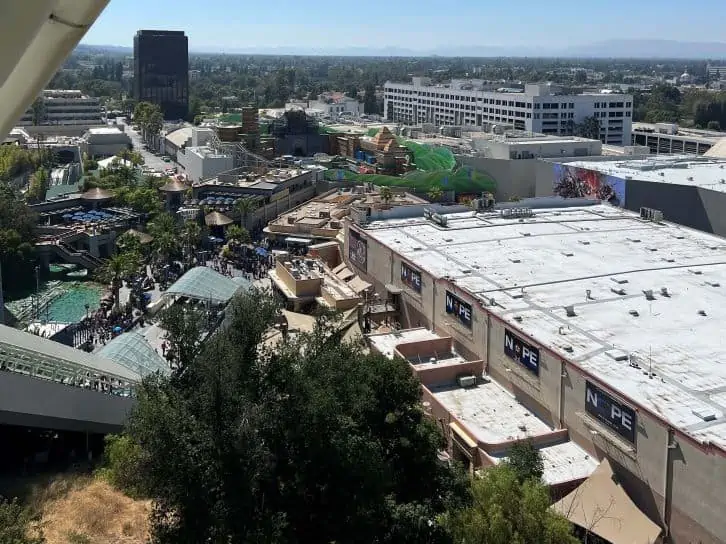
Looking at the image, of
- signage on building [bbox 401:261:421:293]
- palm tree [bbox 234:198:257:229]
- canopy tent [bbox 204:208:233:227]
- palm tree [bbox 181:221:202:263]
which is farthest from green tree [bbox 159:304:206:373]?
palm tree [bbox 234:198:257:229]

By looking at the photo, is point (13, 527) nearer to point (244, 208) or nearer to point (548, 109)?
point (244, 208)

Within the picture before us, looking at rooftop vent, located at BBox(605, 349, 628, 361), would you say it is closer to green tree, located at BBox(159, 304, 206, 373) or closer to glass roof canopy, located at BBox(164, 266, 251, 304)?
green tree, located at BBox(159, 304, 206, 373)

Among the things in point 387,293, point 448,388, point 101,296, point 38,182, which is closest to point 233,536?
point 448,388

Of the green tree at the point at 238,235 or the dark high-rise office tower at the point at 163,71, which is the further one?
the dark high-rise office tower at the point at 163,71

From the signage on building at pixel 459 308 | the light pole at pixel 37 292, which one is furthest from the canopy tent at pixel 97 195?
the signage on building at pixel 459 308

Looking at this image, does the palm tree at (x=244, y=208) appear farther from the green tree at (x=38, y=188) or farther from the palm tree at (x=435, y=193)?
the green tree at (x=38, y=188)

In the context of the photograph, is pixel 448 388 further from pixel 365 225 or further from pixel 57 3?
pixel 57 3
